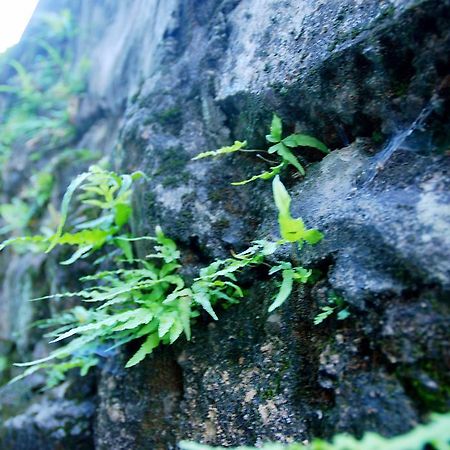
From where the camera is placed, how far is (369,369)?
1771 mm

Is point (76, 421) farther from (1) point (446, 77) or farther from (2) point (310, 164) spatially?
(1) point (446, 77)

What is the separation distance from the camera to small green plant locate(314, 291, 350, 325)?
1.93 m

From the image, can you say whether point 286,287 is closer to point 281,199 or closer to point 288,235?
point 288,235

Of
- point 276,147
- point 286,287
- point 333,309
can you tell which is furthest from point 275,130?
point 333,309

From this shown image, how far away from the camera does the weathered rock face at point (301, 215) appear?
5.78 feet

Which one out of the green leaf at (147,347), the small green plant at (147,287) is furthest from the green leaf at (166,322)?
the green leaf at (147,347)

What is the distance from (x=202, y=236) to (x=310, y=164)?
90cm

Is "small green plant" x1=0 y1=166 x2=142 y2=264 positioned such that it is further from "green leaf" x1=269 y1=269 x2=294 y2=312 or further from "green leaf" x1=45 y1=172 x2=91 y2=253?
"green leaf" x1=269 y1=269 x2=294 y2=312

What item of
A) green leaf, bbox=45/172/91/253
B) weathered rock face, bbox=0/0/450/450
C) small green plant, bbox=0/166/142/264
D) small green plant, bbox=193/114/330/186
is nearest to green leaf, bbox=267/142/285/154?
small green plant, bbox=193/114/330/186

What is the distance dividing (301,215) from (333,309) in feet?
2.04

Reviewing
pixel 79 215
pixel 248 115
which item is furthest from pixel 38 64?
pixel 248 115

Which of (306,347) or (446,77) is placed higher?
(446,77)

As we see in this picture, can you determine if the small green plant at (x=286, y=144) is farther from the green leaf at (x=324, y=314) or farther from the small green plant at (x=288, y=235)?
the green leaf at (x=324, y=314)

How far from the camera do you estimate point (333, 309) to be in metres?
1.99
